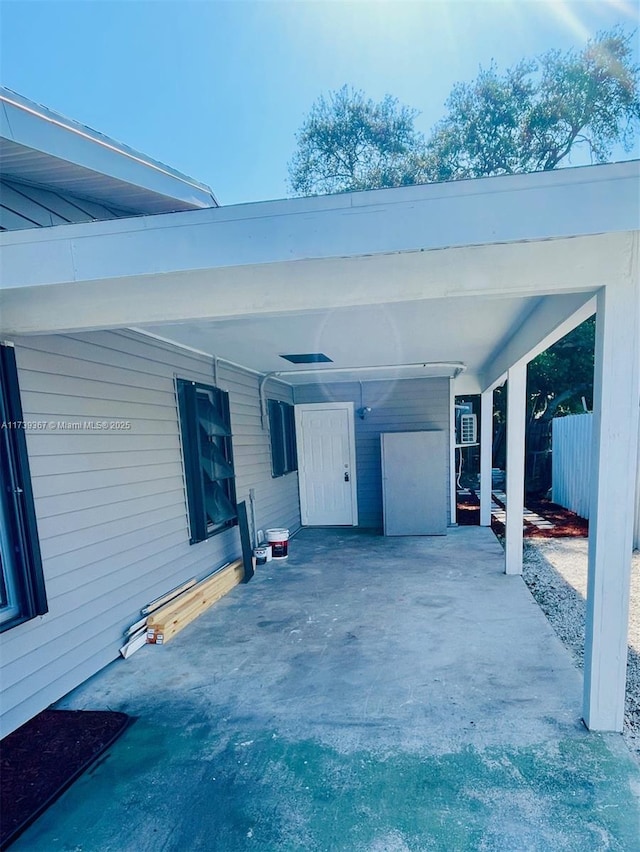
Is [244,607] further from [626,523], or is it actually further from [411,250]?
[411,250]

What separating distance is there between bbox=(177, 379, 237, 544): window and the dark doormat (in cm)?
172

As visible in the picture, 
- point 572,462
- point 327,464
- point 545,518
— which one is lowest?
point 545,518

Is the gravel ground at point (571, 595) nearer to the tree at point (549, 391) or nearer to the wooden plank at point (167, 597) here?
the wooden plank at point (167, 597)

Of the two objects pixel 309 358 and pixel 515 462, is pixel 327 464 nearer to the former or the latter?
pixel 309 358

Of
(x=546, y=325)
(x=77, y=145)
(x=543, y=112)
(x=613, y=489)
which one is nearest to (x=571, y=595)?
(x=613, y=489)

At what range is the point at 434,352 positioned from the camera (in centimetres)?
476

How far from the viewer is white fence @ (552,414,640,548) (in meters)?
6.98

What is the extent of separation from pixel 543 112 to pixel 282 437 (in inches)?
426

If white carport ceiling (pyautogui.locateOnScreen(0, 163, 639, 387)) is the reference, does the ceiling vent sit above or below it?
below

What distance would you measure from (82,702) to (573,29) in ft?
45.5

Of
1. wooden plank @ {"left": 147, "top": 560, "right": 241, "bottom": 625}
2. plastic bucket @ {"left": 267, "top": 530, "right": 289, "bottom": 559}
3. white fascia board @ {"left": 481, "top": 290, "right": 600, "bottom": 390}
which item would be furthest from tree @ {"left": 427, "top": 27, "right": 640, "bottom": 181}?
wooden plank @ {"left": 147, "top": 560, "right": 241, "bottom": 625}

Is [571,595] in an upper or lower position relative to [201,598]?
lower

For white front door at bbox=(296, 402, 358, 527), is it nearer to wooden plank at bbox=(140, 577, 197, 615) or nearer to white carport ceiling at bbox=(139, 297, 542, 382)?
white carport ceiling at bbox=(139, 297, 542, 382)

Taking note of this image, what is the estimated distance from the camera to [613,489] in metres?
1.94
